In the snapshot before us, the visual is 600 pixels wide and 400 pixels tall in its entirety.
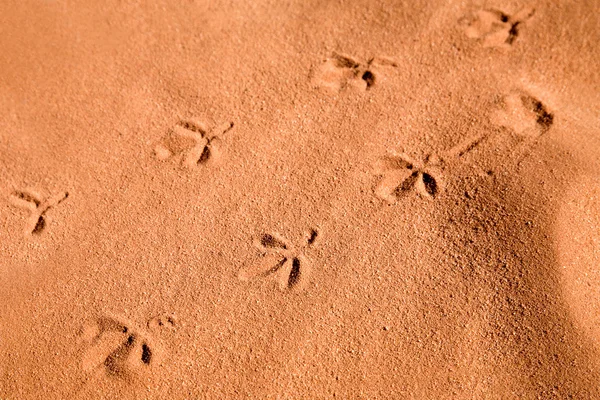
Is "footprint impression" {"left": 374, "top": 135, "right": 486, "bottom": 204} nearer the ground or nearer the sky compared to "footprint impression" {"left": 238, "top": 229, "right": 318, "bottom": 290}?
nearer the sky

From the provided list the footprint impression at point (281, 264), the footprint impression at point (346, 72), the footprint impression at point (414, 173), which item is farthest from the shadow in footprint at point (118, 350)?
the footprint impression at point (346, 72)

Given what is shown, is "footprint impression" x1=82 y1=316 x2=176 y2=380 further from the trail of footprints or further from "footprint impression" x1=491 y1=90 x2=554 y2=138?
"footprint impression" x1=491 y1=90 x2=554 y2=138

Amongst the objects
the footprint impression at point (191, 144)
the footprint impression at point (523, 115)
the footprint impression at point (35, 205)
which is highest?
the footprint impression at point (523, 115)

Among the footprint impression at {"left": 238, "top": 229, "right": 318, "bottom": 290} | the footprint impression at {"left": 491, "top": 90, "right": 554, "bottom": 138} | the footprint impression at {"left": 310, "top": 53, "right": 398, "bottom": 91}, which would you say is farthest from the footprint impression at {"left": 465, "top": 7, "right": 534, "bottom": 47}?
the footprint impression at {"left": 238, "top": 229, "right": 318, "bottom": 290}

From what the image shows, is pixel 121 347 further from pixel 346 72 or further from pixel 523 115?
pixel 523 115

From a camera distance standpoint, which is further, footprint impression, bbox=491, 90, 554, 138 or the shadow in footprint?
footprint impression, bbox=491, 90, 554, 138

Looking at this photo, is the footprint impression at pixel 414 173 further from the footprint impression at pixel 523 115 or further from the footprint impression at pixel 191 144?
the footprint impression at pixel 191 144
